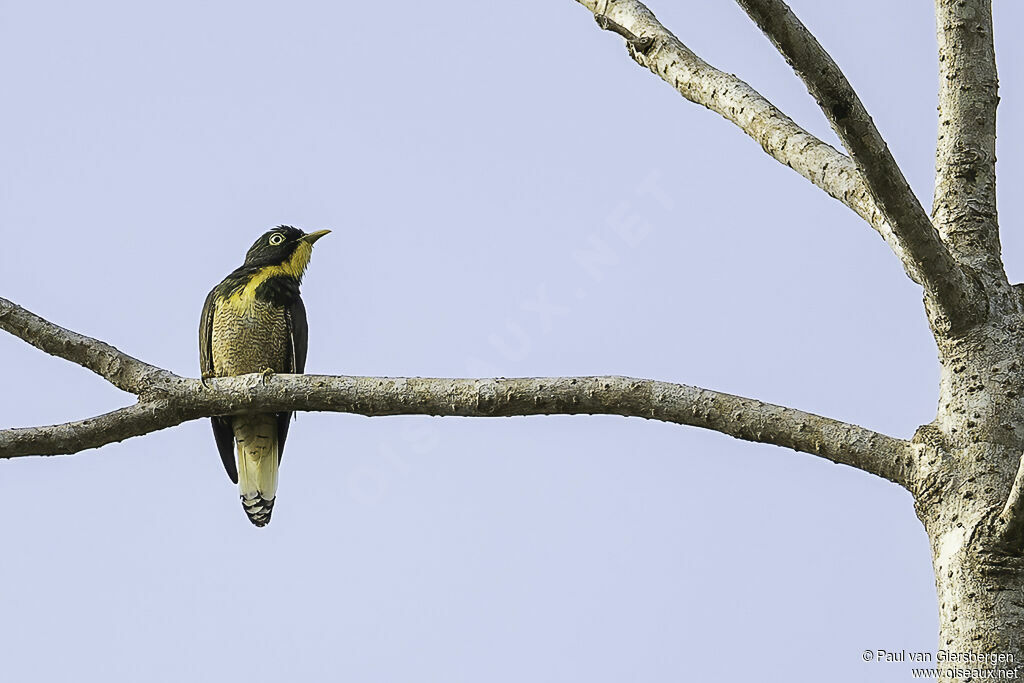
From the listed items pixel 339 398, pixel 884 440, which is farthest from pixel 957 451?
pixel 339 398

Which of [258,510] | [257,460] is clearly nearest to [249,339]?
[257,460]

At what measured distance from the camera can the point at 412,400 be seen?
3.26m

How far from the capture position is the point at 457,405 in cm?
322

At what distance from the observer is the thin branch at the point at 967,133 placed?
11.3 feet

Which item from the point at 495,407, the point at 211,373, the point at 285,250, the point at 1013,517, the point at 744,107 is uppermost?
the point at 285,250

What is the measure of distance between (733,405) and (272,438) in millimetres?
3845

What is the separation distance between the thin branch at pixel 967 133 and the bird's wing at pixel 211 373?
4251 mm

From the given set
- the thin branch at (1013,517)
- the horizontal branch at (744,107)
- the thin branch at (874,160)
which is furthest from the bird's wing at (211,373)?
the thin branch at (1013,517)

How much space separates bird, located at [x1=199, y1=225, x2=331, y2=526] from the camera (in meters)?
6.28

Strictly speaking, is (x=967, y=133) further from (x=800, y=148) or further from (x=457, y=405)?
(x=457, y=405)

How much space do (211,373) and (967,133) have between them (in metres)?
4.48

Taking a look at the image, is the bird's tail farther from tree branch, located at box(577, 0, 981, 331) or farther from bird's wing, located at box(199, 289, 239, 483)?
tree branch, located at box(577, 0, 981, 331)

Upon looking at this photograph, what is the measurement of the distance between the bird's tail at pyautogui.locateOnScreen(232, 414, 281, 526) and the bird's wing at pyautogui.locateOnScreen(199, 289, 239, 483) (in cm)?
6

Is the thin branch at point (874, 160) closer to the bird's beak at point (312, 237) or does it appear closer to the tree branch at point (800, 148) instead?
the tree branch at point (800, 148)
